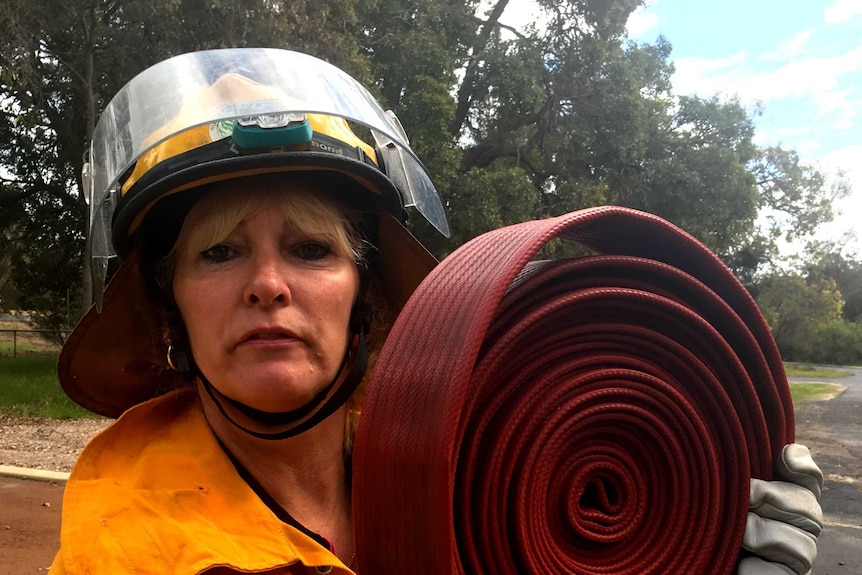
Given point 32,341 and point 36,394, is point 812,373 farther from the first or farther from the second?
point 32,341

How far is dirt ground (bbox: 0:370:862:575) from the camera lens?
5086 millimetres

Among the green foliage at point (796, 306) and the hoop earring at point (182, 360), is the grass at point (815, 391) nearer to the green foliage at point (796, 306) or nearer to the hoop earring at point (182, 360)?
the green foliage at point (796, 306)

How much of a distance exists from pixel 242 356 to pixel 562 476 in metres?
0.57

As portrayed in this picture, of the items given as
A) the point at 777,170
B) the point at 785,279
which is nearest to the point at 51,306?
the point at 777,170

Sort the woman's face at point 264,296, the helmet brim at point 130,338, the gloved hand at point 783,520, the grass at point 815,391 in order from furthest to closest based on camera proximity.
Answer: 1. the grass at point 815,391
2. the helmet brim at point 130,338
3. the woman's face at point 264,296
4. the gloved hand at point 783,520

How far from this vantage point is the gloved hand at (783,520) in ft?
3.03

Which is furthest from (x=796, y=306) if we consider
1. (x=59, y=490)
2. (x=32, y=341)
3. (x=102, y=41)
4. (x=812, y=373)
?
(x=59, y=490)

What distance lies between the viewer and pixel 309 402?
50.7 inches

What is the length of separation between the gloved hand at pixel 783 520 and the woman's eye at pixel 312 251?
0.76 meters

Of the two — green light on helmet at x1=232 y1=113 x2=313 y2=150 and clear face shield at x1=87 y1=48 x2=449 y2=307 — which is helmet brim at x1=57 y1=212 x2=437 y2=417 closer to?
clear face shield at x1=87 y1=48 x2=449 y2=307

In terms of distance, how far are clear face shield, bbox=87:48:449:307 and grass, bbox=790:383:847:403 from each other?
50.9ft

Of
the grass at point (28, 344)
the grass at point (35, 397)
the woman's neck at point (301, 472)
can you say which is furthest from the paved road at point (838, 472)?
the grass at point (28, 344)

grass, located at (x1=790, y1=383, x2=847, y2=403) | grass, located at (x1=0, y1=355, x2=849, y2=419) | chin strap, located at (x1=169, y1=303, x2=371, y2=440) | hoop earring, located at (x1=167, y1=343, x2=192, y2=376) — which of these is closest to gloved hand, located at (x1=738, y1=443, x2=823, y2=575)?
chin strap, located at (x1=169, y1=303, x2=371, y2=440)

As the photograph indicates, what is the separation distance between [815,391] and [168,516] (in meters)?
19.8
